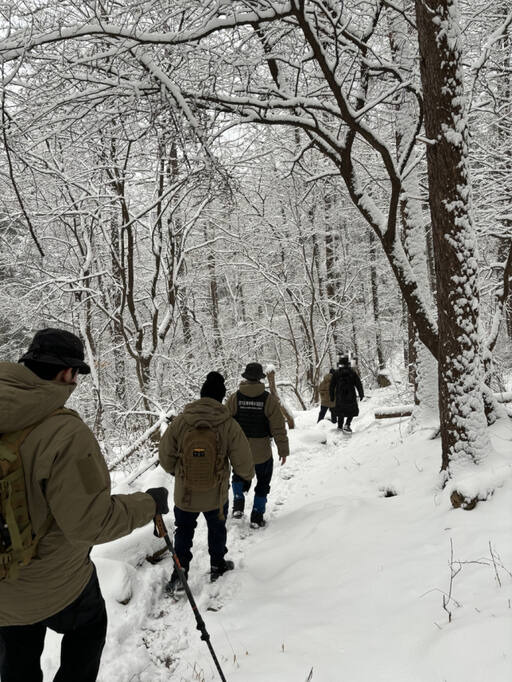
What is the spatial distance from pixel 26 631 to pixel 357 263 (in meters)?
21.2

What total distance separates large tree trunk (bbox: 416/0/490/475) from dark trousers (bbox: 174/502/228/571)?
250cm

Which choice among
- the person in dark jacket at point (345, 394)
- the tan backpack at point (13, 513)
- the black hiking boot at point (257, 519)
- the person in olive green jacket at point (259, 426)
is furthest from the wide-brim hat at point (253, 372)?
the person in dark jacket at point (345, 394)

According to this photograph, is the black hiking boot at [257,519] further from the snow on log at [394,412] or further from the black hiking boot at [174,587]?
the snow on log at [394,412]

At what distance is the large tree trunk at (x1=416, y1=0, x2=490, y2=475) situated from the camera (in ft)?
13.6

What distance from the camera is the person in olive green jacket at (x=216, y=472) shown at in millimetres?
3725

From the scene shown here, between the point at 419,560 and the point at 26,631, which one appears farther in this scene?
the point at 419,560

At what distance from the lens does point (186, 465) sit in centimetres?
368

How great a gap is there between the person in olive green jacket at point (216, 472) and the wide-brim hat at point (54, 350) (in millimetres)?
1905

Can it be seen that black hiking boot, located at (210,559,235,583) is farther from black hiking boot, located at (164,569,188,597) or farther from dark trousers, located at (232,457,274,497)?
dark trousers, located at (232,457,274,497)

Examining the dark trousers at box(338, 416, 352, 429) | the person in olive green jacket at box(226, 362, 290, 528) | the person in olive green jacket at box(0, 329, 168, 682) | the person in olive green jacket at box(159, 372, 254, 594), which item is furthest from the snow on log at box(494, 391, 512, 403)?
the person in olive green jacket at box(0, 329, 168, 682)

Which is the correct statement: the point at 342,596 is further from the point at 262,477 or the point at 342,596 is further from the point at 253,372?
the point at 253,372

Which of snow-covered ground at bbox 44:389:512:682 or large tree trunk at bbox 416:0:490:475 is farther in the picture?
large tree trunk at bbox 416:0:490:475

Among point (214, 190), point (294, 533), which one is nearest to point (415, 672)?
point (294, 533)

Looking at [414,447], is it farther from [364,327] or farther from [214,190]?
[364,327]
